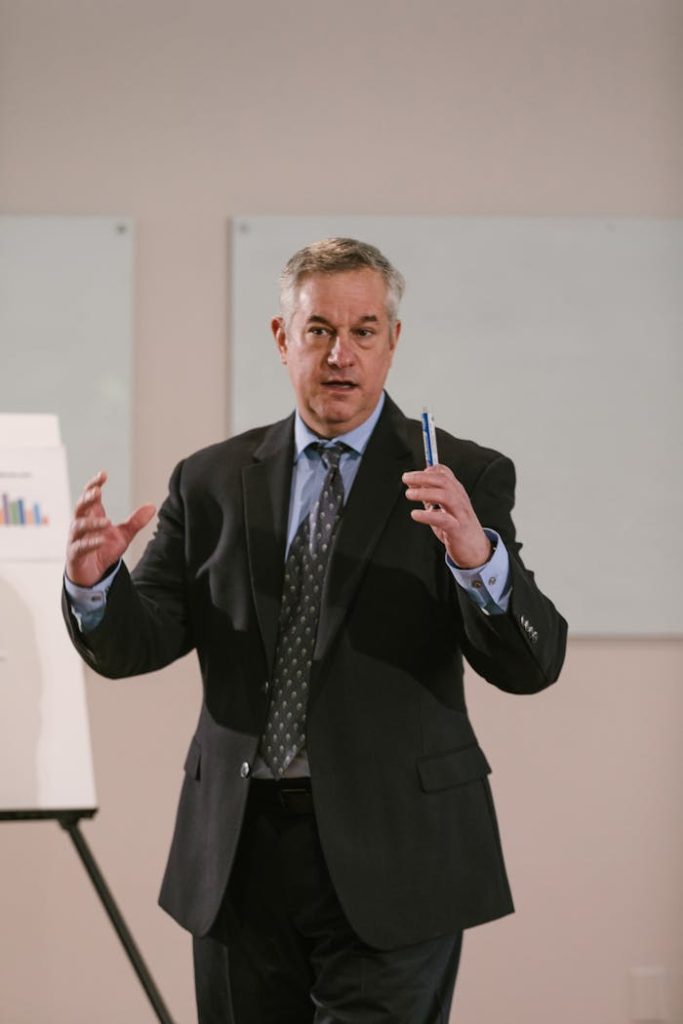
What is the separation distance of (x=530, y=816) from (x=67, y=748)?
5.20 feet

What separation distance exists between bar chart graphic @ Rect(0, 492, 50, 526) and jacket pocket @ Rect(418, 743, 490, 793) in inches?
30.9

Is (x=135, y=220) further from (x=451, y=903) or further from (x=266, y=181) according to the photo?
(x=451, y=903)

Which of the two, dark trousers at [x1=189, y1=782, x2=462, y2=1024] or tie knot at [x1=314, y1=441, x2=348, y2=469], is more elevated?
tie knot at [x1=314, y1=441, x2=348, y2=469]

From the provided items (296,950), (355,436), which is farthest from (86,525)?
(296,950)

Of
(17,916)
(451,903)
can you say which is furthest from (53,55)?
(451,903)

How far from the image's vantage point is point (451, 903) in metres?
1.60

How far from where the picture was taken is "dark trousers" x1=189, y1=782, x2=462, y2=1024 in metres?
1.58

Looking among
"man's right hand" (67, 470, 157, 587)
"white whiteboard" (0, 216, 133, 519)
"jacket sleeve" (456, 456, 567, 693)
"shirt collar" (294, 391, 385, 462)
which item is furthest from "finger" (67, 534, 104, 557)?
"white whiteboard" (0, 216, 133, 519)

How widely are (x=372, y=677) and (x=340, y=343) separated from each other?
493 mm

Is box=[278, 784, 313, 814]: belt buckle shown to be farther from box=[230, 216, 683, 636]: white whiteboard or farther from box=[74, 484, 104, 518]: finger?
box=[230, 216, 683, 636]: white whiteboard

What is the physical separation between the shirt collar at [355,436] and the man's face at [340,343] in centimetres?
2

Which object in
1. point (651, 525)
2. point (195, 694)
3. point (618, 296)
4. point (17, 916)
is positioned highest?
point (618, 296)

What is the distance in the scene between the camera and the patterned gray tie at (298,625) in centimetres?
164

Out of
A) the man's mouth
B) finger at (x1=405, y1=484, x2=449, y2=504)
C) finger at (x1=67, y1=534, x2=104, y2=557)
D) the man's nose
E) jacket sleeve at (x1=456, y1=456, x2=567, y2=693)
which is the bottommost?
jacket sleeve at (x1=456, y1=456, x2=567, y2=693)
